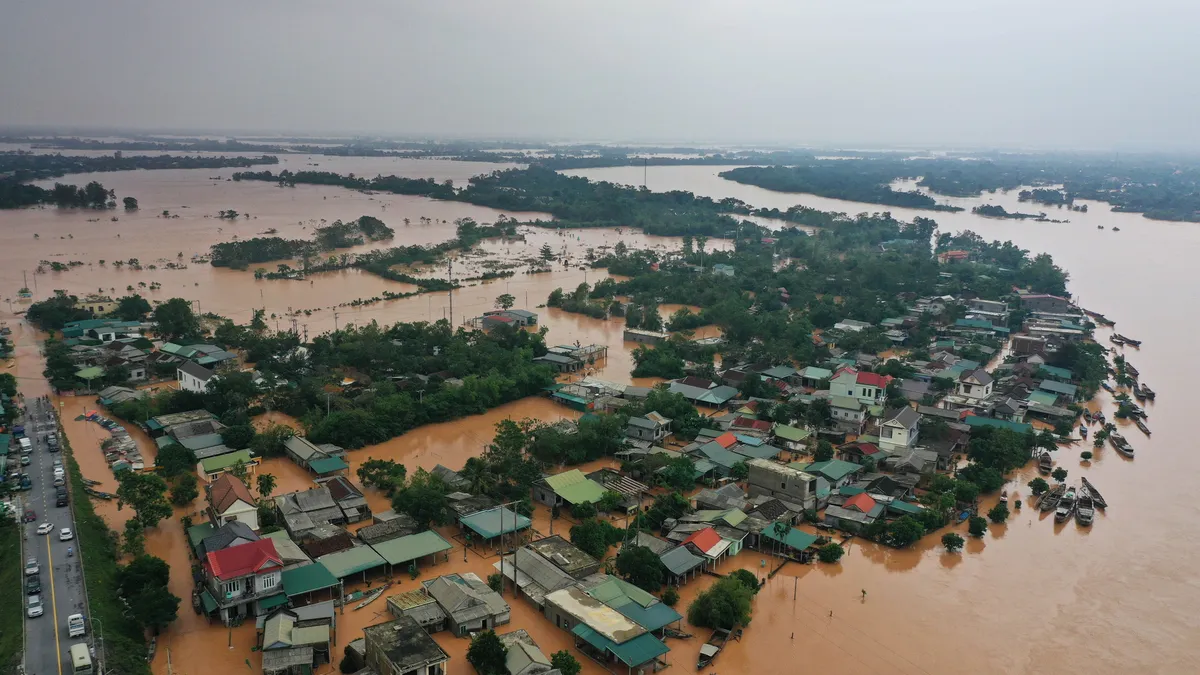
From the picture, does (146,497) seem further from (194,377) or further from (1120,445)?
(1120,445)

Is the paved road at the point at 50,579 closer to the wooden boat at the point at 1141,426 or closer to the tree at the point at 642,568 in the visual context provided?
the tree at the point at 642,568

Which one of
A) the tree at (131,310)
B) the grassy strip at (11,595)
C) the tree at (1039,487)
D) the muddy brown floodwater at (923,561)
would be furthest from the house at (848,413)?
the tree at (131,310)

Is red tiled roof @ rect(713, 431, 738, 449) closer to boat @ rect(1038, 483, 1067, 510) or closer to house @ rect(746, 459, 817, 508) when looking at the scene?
house @ rect(746, 459, 817, 508)

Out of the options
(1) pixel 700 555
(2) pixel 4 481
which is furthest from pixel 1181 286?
(2) pixel 4 481

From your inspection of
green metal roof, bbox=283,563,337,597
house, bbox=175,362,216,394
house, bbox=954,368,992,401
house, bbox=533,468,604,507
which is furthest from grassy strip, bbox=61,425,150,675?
house, bbox=954,368,992,401

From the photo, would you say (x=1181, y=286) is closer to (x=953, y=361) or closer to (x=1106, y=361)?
(x=1106, y=361)
